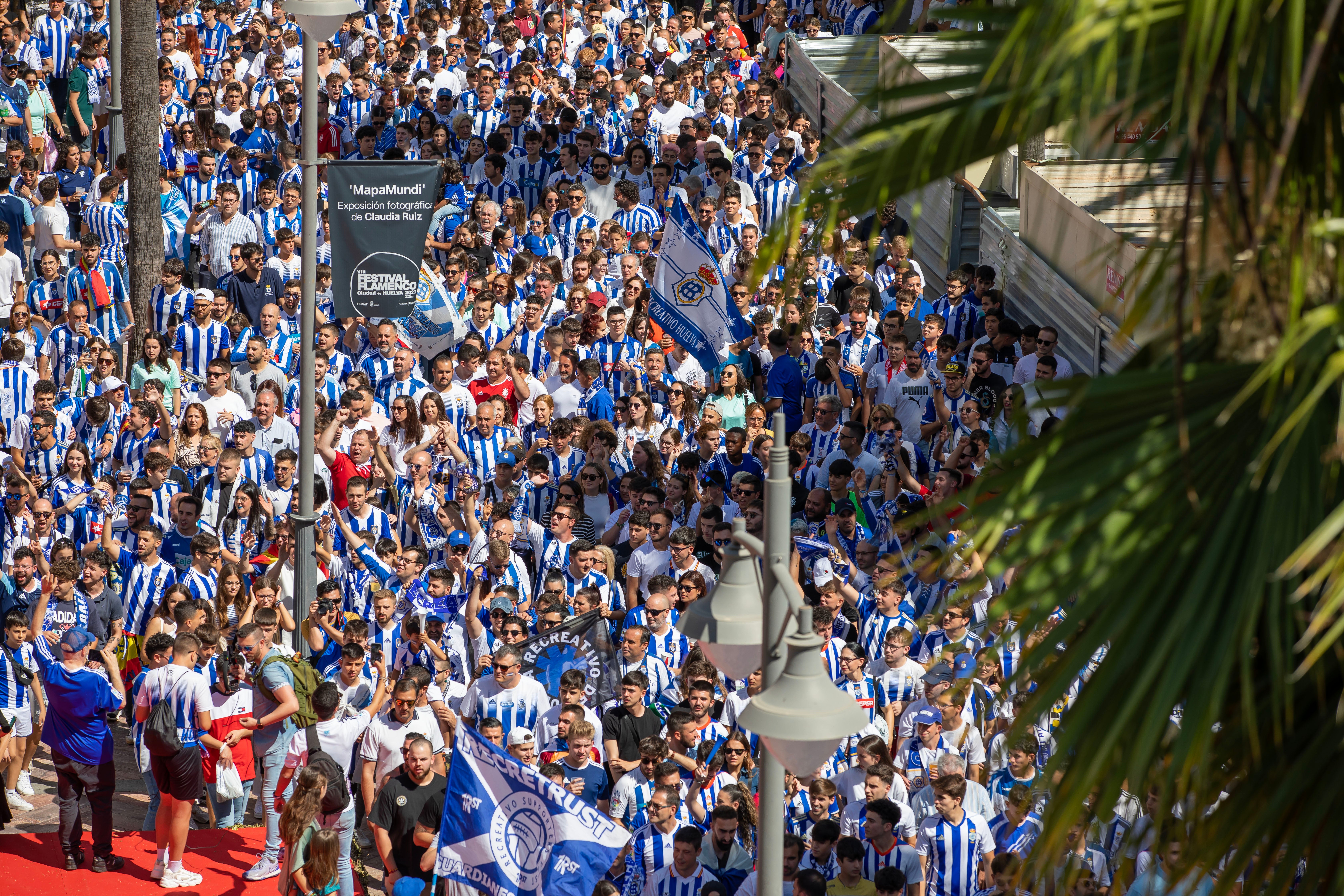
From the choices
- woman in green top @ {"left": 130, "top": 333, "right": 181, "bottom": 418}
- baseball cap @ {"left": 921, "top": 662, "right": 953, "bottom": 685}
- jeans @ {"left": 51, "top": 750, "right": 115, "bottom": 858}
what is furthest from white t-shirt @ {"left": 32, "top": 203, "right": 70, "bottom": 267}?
baseball cap @ {"left": 921, "top": 662, "right": 953, "bottom": 685}

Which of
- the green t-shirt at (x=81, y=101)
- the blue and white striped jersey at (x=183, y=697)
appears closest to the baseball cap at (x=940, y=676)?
the blue and white striped jersey at (x=183, y=697)

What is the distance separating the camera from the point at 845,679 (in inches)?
416

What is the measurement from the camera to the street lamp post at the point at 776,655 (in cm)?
551

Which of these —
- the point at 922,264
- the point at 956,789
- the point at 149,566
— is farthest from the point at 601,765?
the point at 922,264

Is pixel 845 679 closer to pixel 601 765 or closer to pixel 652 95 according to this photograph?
pixel 601 765

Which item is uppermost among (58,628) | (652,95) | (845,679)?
(652,95)

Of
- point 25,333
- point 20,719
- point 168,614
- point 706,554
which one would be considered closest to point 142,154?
point 25,333

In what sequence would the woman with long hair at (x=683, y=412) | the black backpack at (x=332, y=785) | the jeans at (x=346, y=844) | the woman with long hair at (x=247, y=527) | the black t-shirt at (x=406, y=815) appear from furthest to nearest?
the woman with long hair at (x=683, y=412)
the woman with long hair at (x=247, y=527)
the jeans at (x=346, y=844)
the black t-shirt at (x=406, y=815)
the black backpack at (x=332, y=785)

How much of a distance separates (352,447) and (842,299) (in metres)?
4.73

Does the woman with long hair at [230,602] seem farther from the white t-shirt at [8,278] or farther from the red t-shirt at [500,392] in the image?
the white t-shirt at [8,278]

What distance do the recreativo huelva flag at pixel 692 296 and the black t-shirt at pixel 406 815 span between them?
5.26m

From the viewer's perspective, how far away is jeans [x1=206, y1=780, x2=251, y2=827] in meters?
11.5

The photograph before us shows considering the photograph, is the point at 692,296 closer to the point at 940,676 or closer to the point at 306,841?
the point at 940,676

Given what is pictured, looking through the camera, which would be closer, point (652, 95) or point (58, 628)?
point (58, 628)
